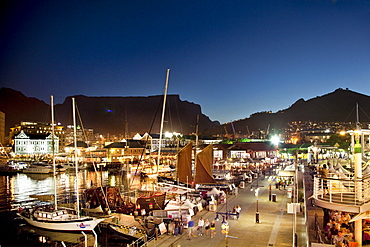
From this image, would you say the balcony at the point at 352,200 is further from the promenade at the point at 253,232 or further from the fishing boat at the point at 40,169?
the fishing boat at the point at 40,169

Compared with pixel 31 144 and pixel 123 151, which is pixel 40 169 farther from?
pixel 31 144

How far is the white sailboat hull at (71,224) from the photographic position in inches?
819

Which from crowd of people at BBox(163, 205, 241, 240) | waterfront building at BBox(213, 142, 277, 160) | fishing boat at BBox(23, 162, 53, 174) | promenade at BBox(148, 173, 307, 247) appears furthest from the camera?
waterfront building at BBox(213, 142, 277, 160)

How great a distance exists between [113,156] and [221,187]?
264 feet

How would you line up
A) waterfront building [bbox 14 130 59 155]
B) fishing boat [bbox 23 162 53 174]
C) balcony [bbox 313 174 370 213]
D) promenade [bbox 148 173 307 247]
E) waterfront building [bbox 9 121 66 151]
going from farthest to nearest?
waterfront building [bbox 9 121 66 151]
waterfront building [bbox 14 130 59 155]
fishing boat [bbox 23 162 53 174]
promenade [bbox 148 173 307 247]
balcony [bbox 313 174 370 213]

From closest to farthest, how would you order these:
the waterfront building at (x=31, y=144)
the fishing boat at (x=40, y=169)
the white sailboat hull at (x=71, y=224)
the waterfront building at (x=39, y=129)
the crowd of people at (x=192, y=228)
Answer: the crowd of people at (x=192, y=228) → the white sailboat hull at (x=71, y=224) → the fishing boat at (x=40, y=169) → the waterfront building at (x=31, y=144) → the waterfront building at (x=39, y=129)

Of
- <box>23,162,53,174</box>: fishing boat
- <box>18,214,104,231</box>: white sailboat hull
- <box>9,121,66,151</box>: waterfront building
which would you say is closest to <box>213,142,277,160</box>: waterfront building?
<box>23,162,53,174</box>: fishing boat

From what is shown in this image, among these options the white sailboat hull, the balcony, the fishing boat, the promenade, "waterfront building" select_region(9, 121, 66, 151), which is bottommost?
the fishing boat

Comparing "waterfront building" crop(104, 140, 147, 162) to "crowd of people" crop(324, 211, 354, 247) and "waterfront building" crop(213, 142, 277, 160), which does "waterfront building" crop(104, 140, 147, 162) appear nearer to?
"waterfront building" crop(213, 142, 277, 160)

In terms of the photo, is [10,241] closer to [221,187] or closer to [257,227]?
[257,227]

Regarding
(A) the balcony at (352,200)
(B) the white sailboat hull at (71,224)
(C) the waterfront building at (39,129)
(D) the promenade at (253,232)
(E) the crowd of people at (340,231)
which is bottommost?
(B) the white sailboat hull at (71,224)

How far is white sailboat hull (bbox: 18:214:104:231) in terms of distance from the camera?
68.3 feet

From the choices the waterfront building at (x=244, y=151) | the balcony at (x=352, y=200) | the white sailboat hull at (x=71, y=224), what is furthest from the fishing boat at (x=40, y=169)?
the balcony at (x=352, y=200)

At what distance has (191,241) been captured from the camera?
15250 millimetres
